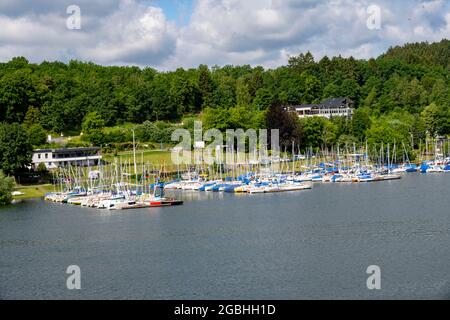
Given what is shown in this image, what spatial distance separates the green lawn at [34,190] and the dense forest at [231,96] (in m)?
11.4

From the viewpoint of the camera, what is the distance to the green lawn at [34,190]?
6030 centimetres

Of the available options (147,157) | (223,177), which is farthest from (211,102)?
(223,177)

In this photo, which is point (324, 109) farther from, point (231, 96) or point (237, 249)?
point (237, 249)

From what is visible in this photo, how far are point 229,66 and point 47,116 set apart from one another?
2090 inches

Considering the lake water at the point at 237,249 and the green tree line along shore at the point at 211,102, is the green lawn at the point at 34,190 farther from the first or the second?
the lake water at the point at 237,249

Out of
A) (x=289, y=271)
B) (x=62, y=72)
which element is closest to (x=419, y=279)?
(x=289, y=271)

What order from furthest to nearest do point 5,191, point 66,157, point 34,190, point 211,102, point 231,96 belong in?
point 231,96 < point 211,102 < point 66,157 < point 34,190 < point 5,191

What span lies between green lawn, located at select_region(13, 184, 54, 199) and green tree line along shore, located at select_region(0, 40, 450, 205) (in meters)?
2.09

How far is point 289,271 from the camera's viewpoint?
1162 inches

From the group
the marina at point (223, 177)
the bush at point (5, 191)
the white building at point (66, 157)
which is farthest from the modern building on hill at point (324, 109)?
the bush at point (5, 191)

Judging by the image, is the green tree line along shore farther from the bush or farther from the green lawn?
the bush

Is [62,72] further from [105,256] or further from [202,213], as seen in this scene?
[105,256]

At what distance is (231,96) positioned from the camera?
104562 mm

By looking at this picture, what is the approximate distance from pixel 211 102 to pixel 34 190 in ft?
141
